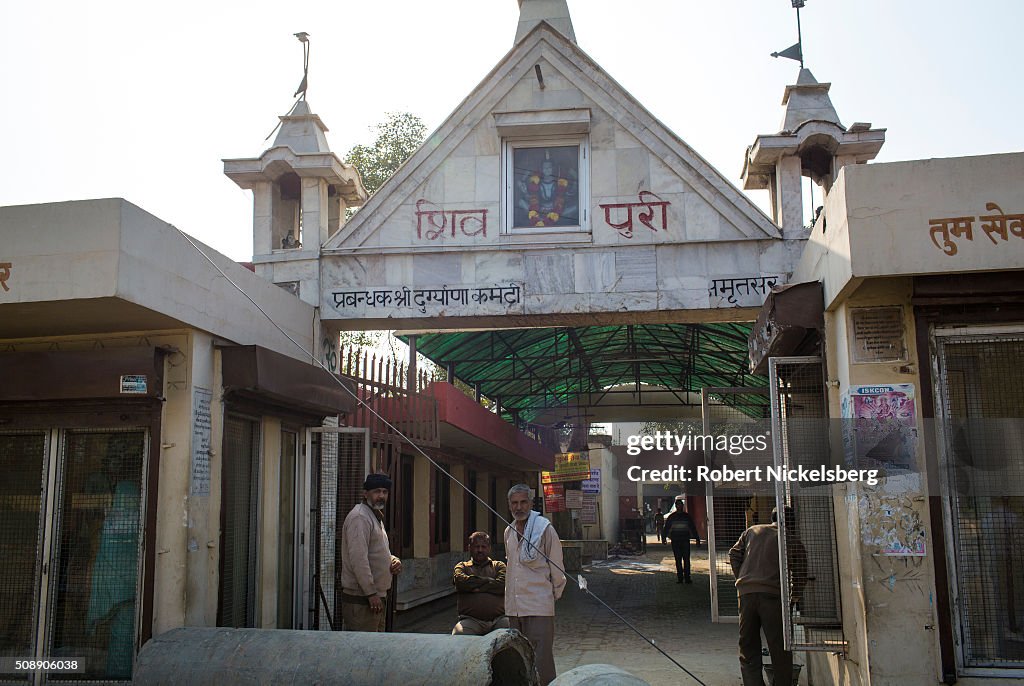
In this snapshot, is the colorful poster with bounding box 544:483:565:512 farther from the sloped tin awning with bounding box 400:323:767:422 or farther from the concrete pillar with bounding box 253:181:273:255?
the concrete pillar with bounding box 253:181:273:255

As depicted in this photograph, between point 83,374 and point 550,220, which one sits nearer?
point 83,374

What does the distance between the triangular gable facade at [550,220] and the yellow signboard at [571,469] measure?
41.5 feet

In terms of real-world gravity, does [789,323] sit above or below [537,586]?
above

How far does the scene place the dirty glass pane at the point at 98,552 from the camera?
7.05m

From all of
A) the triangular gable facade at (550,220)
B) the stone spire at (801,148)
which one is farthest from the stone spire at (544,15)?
the stone spire at (801,148)

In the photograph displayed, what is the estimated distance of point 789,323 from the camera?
22.6 feet

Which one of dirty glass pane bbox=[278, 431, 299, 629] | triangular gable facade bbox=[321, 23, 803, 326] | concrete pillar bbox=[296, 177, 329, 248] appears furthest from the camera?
concrete pillar bbox=[296, 177, 329, 248]

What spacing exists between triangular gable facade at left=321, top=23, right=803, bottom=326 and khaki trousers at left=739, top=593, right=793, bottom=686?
3310mm

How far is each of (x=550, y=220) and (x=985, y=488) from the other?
5.24 m

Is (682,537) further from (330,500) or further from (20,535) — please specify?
Answer: (20,535)

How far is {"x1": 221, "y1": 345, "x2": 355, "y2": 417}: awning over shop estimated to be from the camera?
7.57m

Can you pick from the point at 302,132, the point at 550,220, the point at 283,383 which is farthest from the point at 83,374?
the point at 550,220

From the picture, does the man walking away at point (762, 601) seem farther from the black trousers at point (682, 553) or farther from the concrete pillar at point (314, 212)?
the black trousers at point (682, 553)

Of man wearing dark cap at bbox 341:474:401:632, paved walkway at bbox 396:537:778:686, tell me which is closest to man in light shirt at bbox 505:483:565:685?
man wearing dark cap at bbox 341:474:401:632
